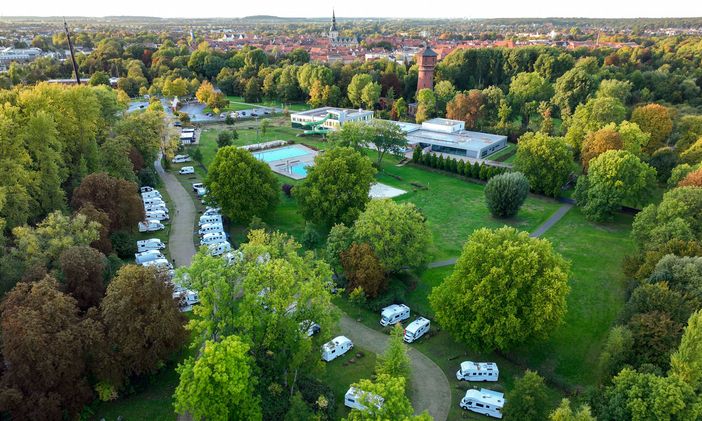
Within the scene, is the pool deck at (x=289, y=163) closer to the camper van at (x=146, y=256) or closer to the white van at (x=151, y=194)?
the white van at (x=151, y=194)

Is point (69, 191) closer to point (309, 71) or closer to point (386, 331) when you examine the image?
point (386, 331)

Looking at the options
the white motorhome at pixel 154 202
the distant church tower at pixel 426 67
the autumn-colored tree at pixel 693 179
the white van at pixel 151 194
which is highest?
the distant church tower at pixel 426 67

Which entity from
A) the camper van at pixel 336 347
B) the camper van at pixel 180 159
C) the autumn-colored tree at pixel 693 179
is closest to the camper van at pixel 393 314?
the camper van at pixel 336 347

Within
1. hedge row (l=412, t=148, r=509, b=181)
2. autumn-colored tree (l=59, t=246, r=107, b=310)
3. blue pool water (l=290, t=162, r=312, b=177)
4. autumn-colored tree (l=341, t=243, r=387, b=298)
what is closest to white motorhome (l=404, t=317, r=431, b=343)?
autumn-colored tree (l=341, t=243, r=387, b=298)

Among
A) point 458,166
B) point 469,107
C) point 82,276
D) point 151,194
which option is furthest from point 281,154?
point 82,276

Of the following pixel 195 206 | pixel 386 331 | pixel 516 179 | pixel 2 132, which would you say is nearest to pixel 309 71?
pixel 195 206
